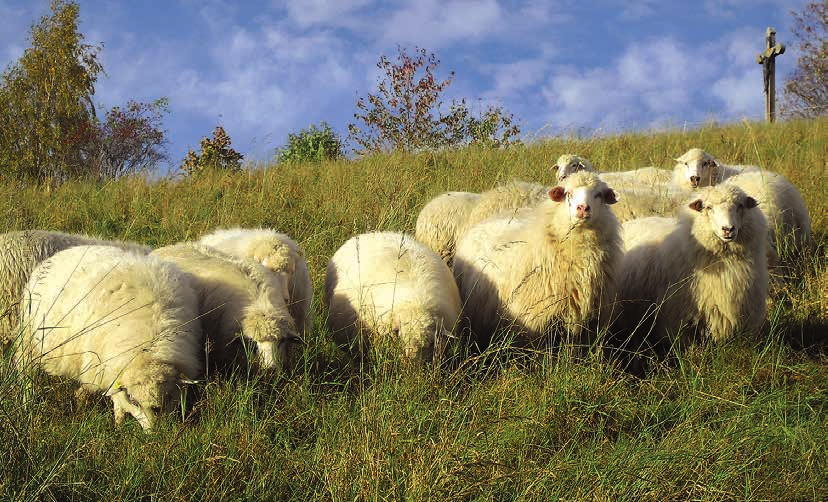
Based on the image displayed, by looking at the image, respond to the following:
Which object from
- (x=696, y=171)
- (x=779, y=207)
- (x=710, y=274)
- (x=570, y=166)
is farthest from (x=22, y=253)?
(x=779, y=207)

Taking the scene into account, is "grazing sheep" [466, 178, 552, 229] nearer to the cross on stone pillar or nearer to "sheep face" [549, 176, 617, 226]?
"sheep face" [549, 176, 617, 226]

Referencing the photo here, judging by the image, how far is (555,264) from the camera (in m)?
5.25

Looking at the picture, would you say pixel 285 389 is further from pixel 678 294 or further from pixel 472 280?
pixel 678 294

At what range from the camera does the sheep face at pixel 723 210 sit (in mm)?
5168

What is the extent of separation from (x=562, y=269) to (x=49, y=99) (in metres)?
24.8

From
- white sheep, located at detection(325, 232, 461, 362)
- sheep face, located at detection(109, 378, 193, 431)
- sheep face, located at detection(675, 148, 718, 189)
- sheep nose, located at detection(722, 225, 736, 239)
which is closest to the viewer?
sheep face, located at detection(109, 378, 193, 431)

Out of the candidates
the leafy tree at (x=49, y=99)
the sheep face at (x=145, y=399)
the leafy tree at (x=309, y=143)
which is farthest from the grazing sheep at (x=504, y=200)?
the leafy tree at (x=49, y=99)

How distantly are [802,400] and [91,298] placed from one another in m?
4.24

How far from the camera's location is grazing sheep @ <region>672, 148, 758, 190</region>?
7.72m

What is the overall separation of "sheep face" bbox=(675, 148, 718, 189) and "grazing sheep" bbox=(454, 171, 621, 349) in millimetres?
2787

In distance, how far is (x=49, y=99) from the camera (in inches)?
1003

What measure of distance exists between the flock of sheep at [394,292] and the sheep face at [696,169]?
165 centimetres

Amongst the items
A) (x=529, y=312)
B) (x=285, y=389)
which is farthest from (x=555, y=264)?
(x=285, y=389)

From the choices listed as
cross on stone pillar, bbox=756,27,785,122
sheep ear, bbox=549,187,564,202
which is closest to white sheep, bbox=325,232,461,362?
sheep ear, bbox=549,187,564,202
